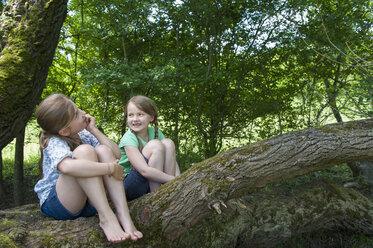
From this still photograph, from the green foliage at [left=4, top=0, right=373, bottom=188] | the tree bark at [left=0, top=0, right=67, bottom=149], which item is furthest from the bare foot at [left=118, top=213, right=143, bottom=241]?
the green foliage at [left=4, top=0, right=373, bottom=188]

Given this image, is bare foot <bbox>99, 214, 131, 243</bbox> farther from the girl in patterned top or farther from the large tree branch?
the large tree branch

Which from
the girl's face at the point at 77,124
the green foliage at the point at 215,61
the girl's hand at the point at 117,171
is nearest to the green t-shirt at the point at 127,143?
the girl's face at the point at 77,124

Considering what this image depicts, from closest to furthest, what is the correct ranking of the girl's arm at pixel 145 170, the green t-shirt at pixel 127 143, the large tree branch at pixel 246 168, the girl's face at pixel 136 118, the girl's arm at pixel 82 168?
the girl's arm at pixel 82 168, the large tree branch at pixel 246 168, the girl's arm at pixel 145 170, the green t-shirt at pixel 127 143, the girl's face at pixel 136 118

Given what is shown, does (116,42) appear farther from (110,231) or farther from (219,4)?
(110,231)

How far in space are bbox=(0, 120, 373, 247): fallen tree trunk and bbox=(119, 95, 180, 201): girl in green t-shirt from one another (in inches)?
8.9

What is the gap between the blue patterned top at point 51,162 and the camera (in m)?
2.10

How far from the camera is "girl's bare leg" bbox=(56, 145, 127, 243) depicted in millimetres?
2098

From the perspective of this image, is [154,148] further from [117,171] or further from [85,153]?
[85,153]

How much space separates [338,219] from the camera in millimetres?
3643

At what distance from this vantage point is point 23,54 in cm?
294

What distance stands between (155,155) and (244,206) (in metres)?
1.15

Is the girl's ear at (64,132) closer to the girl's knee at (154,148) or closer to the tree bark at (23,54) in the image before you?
the girl's knee at (154,148)

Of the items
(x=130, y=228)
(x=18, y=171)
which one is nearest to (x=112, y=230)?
(x=130, y=228)

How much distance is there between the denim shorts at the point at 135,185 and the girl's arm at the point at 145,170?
5 centimetres
